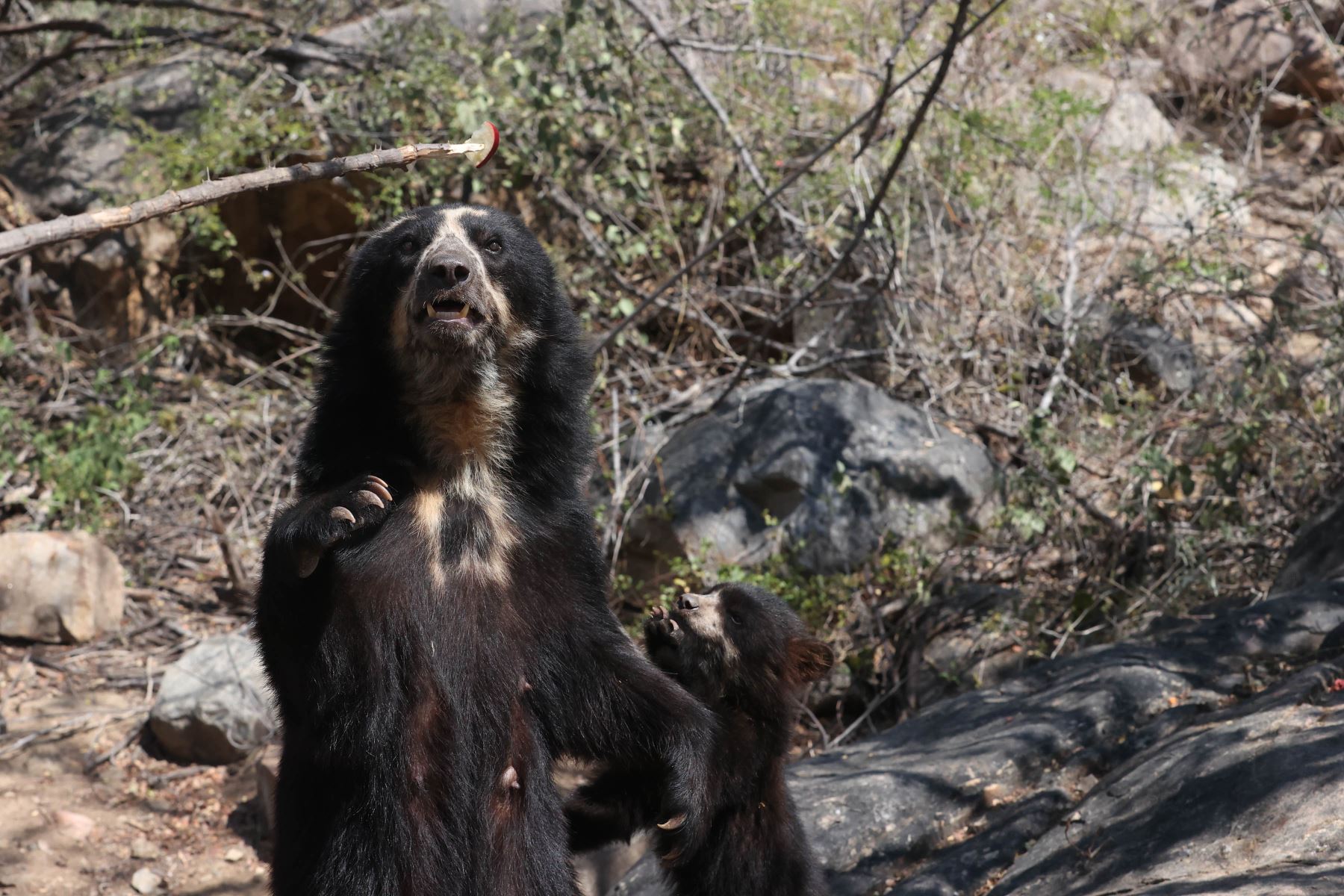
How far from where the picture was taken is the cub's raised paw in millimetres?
3016

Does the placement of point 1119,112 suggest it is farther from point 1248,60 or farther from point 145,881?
point 145,881

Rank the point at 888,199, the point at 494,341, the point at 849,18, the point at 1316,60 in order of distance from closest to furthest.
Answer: the point at 494,341 < the point at 888,199 < the point at 849,18 < the point at 1316,60

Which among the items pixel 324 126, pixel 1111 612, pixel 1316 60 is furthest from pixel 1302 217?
pixel 324 126

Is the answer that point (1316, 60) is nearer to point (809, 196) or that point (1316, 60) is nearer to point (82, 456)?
point (809, 196)

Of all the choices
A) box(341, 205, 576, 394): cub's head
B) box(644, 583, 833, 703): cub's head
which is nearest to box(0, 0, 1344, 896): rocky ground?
box(644, 583, 833, 703): cub's head

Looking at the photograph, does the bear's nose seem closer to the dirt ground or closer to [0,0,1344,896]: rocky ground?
[0,0,1344,896]: rocky ground

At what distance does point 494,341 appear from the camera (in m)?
3.64

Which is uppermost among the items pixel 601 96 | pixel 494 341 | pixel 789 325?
pixel 601 96

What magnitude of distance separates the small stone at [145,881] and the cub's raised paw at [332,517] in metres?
3.56

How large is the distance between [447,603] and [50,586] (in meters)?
5.01

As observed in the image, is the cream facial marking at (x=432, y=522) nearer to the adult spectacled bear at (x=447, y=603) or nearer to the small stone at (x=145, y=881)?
the adult spectacled bear at (x=447, y=603)

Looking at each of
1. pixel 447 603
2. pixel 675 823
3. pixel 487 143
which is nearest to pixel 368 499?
pixel 447 603

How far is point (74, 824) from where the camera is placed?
620 centimetres

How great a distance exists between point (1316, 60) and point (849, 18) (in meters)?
4.56
